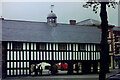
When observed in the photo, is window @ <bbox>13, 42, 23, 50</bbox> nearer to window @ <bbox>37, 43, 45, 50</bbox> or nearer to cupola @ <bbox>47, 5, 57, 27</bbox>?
window @ <bbox>37, 43, 45, 50</bbox>

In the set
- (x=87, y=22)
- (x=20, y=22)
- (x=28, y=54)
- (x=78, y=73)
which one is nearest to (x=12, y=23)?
(x=20, y=22)

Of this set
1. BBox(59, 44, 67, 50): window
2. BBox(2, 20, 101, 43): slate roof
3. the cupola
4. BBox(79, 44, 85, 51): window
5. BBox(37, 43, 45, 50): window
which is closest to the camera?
BBox(37, 43, 45, 50): window

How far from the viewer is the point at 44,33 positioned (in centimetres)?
2231

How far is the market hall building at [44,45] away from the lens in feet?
65.1

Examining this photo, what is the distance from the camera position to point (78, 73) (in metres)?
22.1

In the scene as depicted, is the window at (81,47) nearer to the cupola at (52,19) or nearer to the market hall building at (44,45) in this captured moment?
the market hall building at (44,45)

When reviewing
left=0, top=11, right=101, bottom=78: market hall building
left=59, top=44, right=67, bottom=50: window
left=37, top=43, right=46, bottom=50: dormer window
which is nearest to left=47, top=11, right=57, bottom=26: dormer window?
left=0, top=11, right=101, bottom=78: market hall building

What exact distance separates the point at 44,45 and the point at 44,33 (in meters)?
1.65

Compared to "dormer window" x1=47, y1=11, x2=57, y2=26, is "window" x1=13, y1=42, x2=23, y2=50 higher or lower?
lower

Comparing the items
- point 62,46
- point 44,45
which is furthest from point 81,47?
point 44,45

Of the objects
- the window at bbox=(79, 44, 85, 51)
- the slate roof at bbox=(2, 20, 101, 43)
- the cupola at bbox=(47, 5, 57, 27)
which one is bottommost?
the window at bbox=(79, 44, 85, 51)

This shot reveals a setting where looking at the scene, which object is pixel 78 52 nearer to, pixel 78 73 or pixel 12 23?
pixel 78 73

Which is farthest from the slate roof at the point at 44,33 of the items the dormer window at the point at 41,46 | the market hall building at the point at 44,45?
the dormer window at the point at 41,46

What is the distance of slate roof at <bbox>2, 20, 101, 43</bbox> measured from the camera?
20906 mm
